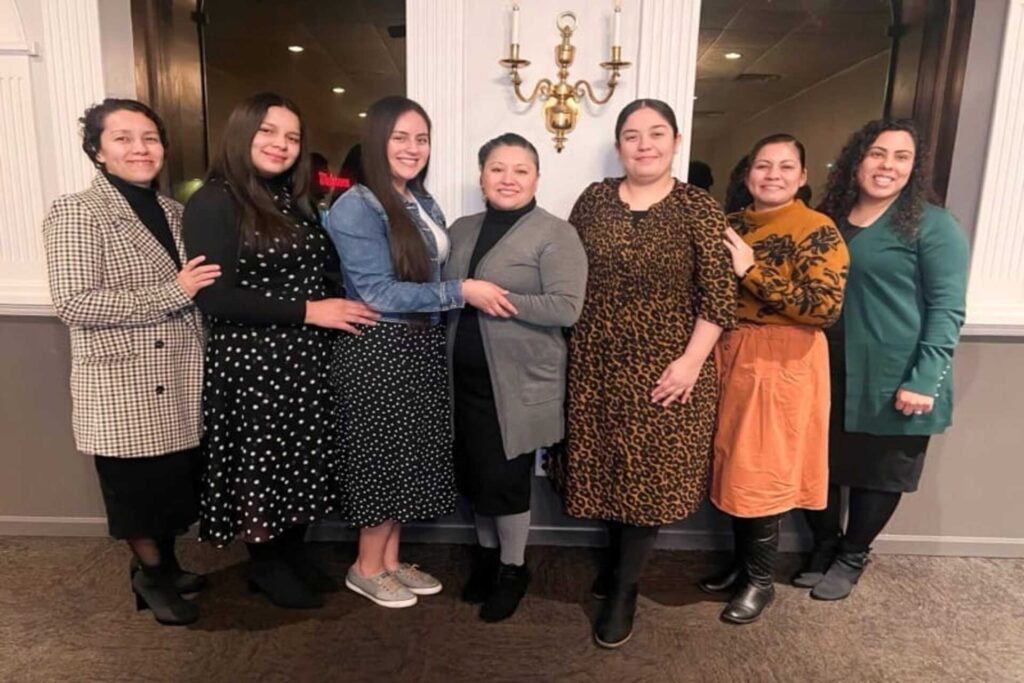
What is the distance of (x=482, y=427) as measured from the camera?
76.4 inches

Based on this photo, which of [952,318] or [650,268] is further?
[952,318]

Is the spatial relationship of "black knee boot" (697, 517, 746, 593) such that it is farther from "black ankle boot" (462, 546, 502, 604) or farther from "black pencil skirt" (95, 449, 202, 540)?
"black pencil skirt" (95, 449, 202, 540)

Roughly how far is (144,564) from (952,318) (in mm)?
2676

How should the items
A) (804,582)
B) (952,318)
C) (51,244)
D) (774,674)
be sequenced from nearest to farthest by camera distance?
→ 1. (51,244)
2. (774,674)
3. (952,318)
4. (804,582)

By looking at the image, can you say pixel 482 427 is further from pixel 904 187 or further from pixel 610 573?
pixel 904 187

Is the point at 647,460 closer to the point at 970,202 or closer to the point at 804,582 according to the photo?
the point at 804,582

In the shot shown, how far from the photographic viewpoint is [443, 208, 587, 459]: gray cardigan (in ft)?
5.92

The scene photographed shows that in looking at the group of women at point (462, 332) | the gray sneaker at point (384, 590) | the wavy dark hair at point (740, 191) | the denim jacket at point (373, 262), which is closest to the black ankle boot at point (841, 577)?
the group of women at point (462, 332)

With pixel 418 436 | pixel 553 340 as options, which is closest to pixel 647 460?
pixel 553 340

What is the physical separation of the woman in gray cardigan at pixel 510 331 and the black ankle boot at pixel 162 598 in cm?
97

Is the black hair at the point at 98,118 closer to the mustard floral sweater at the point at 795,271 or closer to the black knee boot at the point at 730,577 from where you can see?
the mustard floral sweater at the point at 795,271

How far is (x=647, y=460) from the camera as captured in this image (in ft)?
6.19

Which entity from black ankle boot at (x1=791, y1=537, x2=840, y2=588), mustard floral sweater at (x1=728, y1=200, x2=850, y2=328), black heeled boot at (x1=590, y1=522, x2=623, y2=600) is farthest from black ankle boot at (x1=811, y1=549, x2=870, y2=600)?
mustard floral sweater at (x1=728, y1=200, x2=850, y2=328)

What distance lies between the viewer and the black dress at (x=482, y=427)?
1.91 m
